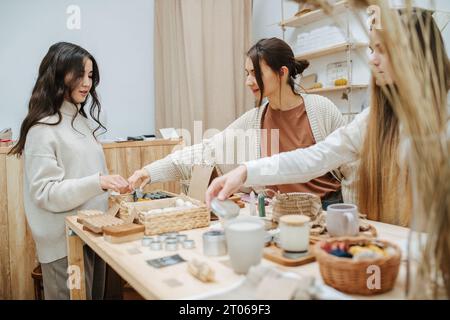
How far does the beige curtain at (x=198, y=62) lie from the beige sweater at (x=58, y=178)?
156 cm

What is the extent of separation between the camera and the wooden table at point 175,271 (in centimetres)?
82

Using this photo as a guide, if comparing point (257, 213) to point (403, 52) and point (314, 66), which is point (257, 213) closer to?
point (403, 52)

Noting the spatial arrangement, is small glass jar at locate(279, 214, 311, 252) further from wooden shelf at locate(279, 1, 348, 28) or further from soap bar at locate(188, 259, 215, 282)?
wooden shelf at locate(279, 1, 348, 28)

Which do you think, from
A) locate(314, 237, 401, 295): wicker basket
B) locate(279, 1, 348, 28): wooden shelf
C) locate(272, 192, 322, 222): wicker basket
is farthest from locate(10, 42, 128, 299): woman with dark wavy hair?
locate(279, 1, 348, 28): wooden shelf

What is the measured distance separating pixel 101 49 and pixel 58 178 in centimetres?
195

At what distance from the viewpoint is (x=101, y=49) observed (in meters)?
3.26

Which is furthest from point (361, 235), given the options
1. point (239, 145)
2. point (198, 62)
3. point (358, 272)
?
point (198, 62)

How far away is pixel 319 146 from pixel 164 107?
7.36 feet

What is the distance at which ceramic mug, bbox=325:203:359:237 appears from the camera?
1.04 m

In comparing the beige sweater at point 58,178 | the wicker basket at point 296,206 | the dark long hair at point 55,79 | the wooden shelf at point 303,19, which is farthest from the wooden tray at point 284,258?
the wooden shelf at point 303,19

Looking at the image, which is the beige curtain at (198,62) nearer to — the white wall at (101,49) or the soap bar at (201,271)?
the white wall at (101,49)

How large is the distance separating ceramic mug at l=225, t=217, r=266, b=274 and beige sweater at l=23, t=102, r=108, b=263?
2.67 ft

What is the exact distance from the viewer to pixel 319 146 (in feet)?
4.50

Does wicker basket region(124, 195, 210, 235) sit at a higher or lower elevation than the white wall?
lower
